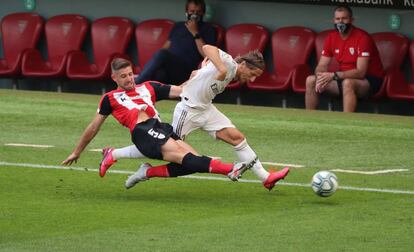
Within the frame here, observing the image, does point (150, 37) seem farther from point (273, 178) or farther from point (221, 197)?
point (273, 178)

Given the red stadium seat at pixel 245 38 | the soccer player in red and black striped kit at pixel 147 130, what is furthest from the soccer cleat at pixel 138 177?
the red stadium seat at pixel 245 38

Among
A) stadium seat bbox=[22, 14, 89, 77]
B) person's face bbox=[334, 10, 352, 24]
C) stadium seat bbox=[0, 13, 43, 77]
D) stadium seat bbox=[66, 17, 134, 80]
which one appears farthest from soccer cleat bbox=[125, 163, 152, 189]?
stadium seat bbox=[0, 13, 43, 77]

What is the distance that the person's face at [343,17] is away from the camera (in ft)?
59.2

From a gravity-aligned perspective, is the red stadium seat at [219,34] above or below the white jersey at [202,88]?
below

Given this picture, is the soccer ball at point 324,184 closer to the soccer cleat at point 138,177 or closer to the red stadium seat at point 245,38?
the soccer cleat at point 138,177

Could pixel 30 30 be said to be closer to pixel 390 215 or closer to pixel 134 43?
pixel 134 43

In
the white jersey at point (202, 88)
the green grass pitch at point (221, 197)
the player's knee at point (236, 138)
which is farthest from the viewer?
the white jersey at point (202, 88)

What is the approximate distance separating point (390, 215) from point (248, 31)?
29.2ft

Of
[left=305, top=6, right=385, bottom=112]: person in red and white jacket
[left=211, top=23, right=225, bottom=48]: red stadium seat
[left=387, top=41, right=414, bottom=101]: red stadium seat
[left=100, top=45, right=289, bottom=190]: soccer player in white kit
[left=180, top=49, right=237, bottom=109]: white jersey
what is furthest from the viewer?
[left=211, top=23, right=225, bottom=48]: red stadium seat

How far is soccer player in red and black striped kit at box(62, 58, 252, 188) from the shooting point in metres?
A: 12.0

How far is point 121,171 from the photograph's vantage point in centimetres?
1396

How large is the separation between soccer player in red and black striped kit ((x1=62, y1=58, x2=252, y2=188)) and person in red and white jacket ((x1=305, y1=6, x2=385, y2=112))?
5955mm

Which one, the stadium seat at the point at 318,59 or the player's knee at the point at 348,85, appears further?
the stadium seat at the point at 318,59

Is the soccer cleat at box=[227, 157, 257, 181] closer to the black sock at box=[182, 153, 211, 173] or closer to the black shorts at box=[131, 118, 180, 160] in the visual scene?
the black sock at box=[182, 153, 211, 173]
